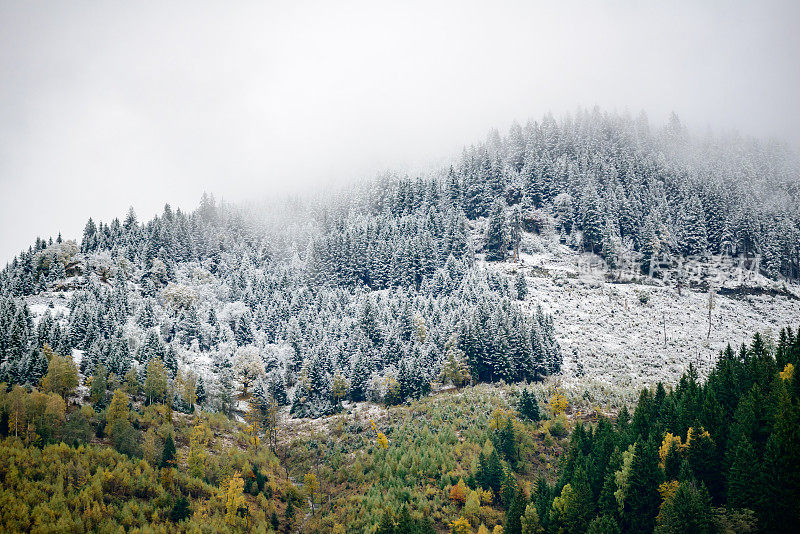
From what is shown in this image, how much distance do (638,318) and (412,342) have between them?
57441mm

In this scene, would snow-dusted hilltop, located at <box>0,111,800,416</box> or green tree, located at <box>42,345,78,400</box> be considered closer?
green tree, located at <box>42,345,78,400</box>

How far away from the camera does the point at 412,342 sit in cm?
10300

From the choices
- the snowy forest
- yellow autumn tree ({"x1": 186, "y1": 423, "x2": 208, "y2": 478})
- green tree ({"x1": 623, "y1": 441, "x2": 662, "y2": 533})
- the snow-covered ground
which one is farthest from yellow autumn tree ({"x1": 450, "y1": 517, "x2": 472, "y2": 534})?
the snow-covered ground

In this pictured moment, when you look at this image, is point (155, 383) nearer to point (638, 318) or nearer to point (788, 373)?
point (788, 373)

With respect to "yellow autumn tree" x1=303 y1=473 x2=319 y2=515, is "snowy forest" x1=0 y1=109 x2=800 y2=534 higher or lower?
higher

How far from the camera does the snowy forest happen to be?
53.8 m

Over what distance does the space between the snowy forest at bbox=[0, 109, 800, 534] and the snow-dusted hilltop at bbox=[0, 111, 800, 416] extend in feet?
Result: 2.47

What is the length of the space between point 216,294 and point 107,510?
88.4 meters

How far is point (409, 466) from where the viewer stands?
67.2 meters

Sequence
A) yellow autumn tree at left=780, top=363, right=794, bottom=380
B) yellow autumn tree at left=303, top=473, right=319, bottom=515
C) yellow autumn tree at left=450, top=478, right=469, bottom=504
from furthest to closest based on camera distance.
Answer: yellow autumn tree at left=303, top=473, right=319, bottom=515, yellow autumn tree at left=450, top=478, right=469, bottom=504, yellow autumn tree at left=780, top=363, right=794, bottom=380

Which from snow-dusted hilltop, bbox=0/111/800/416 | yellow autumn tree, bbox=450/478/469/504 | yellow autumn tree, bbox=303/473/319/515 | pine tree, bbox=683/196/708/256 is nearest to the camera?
yellow autumn tree, bbox=450/478/469/504

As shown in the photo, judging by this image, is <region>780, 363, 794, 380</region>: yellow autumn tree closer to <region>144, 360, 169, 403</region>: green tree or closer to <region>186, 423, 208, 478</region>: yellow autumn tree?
<region>186, 423, 208, 478</region>: yellow autumn tree

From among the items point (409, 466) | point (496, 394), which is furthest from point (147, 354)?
point (496, 394)

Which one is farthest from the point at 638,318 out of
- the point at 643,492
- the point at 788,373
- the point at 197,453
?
the point at 197,453
